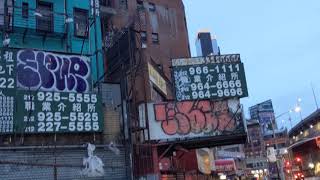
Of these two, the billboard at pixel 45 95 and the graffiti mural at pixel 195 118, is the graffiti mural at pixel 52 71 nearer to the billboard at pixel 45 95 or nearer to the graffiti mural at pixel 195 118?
the billboard at pixel 45 95

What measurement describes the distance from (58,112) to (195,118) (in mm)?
7129

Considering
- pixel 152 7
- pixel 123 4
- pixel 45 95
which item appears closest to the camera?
pixel 45 95

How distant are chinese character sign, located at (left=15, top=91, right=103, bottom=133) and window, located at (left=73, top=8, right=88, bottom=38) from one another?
641 centimetres

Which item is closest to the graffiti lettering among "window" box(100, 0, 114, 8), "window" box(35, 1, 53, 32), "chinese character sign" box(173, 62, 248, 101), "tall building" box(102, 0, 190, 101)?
"chinese character sign" box(173, 62, 248, 101)

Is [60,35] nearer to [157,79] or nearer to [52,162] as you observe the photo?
[157,79]

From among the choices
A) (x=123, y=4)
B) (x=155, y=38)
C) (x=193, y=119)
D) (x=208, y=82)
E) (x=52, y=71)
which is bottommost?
(x=193, y=119)

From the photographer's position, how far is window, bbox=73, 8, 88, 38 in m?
26.0

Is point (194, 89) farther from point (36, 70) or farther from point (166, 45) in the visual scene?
point (166, 45)

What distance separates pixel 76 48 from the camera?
84.5 ft

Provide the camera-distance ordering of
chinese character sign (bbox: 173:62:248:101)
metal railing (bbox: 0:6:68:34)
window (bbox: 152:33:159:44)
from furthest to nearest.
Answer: window (bbox: 152:33:159:44), chinese character sign (bbox: 173:62:248:101), metal railing (bbox: 0:6:68:34)

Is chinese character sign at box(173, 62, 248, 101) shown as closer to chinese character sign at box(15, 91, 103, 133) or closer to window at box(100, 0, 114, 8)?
chinese character sign at box(15, 91, 103, 133)

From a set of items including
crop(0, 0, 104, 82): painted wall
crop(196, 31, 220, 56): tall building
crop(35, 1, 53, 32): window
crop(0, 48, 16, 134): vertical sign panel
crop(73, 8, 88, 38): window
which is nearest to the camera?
crop(0, 48, 16, 134): vertical sign panel

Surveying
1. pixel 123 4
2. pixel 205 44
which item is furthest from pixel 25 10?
pixel 205 44

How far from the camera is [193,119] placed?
22922mm
